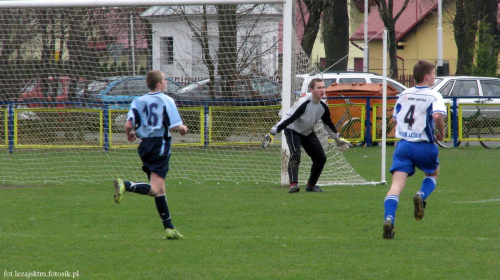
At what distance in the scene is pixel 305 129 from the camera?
10.4 metres

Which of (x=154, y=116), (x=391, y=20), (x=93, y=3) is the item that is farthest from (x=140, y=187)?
(x=391, y=20)

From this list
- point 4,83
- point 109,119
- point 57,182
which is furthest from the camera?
point 109,119

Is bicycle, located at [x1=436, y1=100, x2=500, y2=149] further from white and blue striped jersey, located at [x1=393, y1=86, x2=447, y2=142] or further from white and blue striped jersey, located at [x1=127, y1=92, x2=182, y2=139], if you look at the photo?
white and blue striped jersey, located at [x1=127, y1=92, x2=182, y2=139]

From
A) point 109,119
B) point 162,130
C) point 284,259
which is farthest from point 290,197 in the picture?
Answer: point 109,119

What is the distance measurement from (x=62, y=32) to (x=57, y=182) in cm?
290

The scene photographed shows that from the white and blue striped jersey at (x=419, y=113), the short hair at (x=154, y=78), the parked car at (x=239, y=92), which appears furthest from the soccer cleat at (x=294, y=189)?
the short hair at (x=154, y=78)

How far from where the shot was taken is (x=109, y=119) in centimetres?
1599

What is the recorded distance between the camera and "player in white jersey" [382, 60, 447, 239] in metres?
6.70

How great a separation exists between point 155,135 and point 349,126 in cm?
1242

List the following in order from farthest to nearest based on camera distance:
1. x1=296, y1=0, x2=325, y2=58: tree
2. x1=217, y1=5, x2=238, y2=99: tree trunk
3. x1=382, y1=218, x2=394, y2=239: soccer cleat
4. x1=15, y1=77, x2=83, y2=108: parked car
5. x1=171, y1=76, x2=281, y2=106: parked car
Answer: x1=296, y1=0, x2=325, y2=58: tree, x1=15, y1=77, x2=83, y2=108: parked car, x1=171, y1=76, x2=281, y2=106: parked car, x1=217, y1=5, x2=238, y2=99: tree trunk, x1=382, y1=218, x2=394, y2=239: soccer cleat

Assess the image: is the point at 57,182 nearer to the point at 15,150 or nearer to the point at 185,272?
the point at 15,150

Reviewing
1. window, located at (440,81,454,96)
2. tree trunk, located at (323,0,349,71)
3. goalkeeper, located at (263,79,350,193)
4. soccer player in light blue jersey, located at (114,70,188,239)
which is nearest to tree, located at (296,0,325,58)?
tree trunk, located at (323,0,349,71)

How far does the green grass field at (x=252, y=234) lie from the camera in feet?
18.3

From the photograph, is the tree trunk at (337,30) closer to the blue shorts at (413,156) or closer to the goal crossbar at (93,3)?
the goal crossbar at (93,3)
